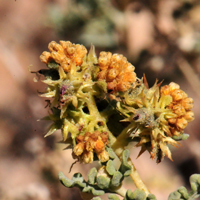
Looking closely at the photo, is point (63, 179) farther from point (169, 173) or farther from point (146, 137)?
point (169, 173)

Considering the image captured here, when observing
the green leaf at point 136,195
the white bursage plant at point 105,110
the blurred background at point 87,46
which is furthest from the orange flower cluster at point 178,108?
the blurred background at point 87,46

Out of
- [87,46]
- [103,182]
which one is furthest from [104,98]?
[87,46]

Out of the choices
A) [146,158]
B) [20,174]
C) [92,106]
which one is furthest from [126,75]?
[20,174]

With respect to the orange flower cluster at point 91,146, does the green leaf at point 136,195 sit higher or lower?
lower

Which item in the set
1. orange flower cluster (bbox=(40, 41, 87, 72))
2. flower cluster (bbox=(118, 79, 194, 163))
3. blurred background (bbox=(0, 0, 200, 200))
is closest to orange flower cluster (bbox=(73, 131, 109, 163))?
flower cluster (bbox=(118, 79, 194, 163))

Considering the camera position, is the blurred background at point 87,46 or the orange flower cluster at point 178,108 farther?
the blurred background at point 87,46

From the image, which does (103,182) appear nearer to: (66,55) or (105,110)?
(105,110)

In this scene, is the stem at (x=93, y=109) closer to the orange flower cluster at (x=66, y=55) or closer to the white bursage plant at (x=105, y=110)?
the white bursage plant at (x=105, y=110)
